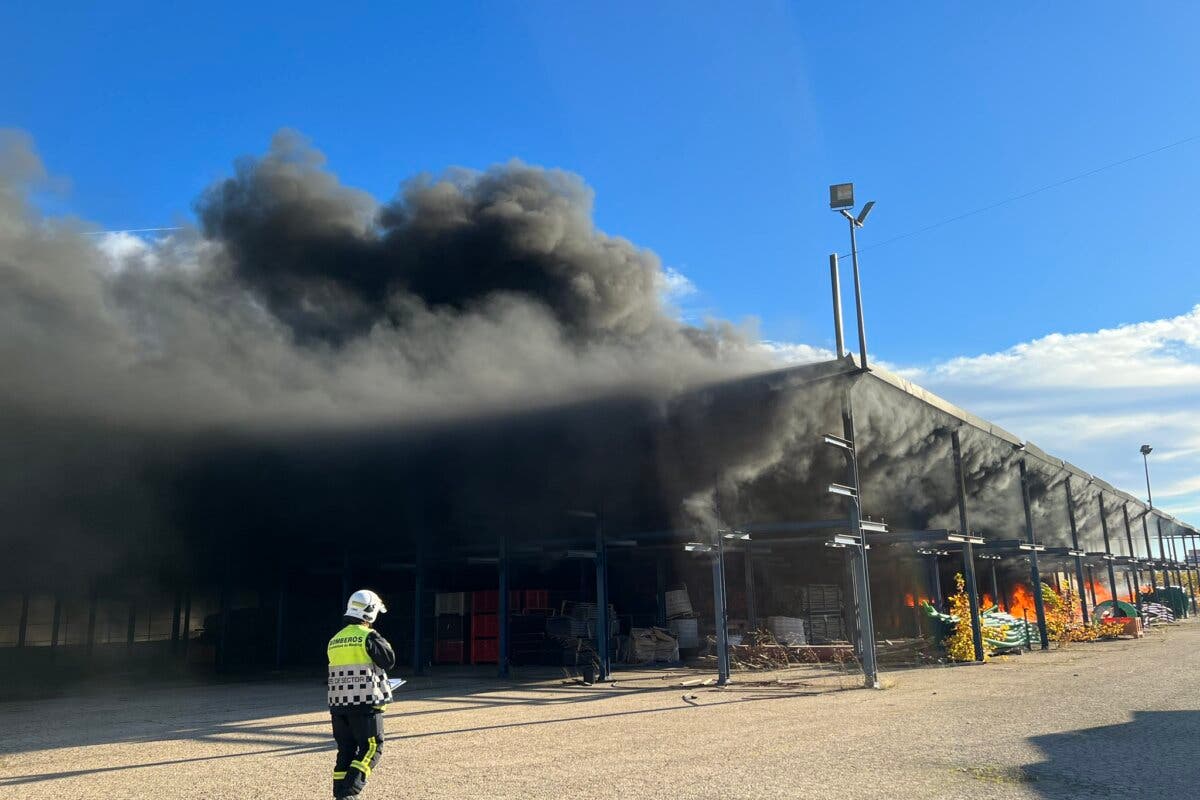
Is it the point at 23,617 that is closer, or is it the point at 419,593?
the point at 419,593

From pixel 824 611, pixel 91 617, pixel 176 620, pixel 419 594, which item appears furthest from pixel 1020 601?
pixel 91 617

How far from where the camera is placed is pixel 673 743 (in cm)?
891

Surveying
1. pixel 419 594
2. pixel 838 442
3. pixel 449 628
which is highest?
pixel 838 442

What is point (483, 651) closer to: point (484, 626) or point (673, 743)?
point (484, 626)

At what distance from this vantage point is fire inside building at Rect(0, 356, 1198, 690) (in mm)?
18281

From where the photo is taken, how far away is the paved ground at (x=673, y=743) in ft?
22.1

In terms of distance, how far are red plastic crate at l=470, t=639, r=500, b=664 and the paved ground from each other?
25.5ft

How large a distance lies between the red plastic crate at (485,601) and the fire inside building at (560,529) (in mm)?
122

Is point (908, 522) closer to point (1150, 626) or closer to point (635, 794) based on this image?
point (1150, 626)

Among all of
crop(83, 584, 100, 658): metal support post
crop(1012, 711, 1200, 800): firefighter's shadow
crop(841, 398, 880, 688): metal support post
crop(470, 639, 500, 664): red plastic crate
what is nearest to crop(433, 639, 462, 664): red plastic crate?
crop(470, 639, 500, 664): red plastic crate

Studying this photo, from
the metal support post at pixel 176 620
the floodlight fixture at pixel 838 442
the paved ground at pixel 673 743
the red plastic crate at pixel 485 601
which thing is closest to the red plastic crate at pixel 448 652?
the red plastic crate at pixel 485 601

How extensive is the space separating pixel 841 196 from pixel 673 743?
35.3 ft

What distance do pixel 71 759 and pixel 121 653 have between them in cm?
2427

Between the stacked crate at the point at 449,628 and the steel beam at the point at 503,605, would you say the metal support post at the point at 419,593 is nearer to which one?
the steel beam at the point at 503,605
